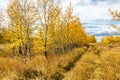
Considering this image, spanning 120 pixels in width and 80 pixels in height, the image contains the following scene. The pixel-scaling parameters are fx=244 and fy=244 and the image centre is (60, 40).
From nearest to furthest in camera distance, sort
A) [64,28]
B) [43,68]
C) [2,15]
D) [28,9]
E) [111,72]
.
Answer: [111,72] < [43,68] < [28,9] < [2,15] < [64,28]

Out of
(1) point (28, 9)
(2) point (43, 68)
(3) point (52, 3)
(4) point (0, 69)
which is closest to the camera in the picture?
(4) point (0, 69)

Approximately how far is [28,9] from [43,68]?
25.5 feet

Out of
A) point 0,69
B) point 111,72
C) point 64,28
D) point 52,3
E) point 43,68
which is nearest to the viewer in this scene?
point 111,72

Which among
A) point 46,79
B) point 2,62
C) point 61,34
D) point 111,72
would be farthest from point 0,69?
point 61,34

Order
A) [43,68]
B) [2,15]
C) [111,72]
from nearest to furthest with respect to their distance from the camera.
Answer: [111,72] → [43,68] → [2,15]

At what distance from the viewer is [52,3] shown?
2128 cm

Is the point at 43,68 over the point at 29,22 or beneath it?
beneath

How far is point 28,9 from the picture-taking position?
19.9 m

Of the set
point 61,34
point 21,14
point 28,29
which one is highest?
point 21,14

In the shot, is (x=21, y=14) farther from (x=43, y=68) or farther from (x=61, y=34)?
(x=61, y=34)

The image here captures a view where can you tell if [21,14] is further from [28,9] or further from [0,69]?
[0,69]

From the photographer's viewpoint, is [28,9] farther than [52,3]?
No

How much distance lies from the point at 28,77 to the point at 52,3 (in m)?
10.3

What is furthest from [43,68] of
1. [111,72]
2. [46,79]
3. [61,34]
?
[61,34]
